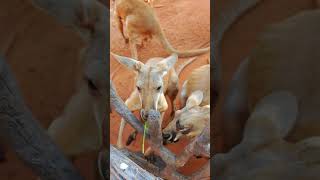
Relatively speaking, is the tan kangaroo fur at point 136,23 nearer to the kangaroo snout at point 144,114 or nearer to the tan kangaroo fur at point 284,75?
the kangaroo snout at point 144,114

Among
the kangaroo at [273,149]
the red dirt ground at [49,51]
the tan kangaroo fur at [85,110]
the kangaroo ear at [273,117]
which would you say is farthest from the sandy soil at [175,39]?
the kangaroo ear at [273,117]

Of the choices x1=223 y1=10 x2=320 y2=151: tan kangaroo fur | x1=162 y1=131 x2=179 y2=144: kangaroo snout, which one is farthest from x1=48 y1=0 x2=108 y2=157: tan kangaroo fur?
x1=223 y1=10 x2=320 y2=151: tan kangaroo fur

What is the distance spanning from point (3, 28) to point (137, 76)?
992 millimetres

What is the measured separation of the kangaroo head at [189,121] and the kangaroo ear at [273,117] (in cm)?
32

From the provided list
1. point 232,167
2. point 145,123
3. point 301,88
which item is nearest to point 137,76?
point 145,123

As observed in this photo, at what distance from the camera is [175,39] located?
3.42 metres

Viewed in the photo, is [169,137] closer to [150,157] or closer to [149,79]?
[150,157]

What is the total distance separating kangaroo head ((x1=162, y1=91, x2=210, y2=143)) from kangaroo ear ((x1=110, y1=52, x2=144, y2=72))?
0.41 m

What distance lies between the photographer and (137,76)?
3430mm

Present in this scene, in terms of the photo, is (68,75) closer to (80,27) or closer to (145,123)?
(80,27)

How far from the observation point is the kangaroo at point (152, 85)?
341cm

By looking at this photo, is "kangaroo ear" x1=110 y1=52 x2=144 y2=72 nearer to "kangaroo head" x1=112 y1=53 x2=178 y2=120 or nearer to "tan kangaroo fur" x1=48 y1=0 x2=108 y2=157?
"kangaroo head" x1=112 y1=53 x2=178 y2=120

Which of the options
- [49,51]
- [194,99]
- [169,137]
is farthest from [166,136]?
[49,51]

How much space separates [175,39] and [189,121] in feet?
1.90
